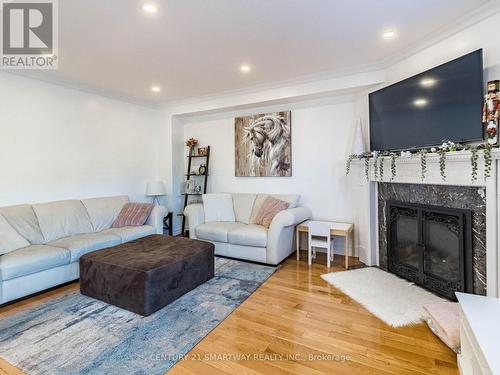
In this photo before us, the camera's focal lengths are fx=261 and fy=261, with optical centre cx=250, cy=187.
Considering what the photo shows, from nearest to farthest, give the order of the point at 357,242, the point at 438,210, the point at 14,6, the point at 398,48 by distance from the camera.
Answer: the point at 14,6 < the point at 438,210 < the point at 398,48 < the point at 357,242

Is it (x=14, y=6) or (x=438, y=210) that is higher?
(x=14, y=6)

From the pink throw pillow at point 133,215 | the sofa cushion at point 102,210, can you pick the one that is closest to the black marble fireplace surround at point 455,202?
the pink throw pillow at point 133,215

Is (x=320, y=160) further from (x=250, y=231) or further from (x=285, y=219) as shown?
(x=250, y=231)

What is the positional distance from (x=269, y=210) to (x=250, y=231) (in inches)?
18.9

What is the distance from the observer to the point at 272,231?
11.2 feet

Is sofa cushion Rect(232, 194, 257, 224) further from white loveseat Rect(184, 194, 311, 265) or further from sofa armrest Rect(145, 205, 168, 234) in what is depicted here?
A: sofa armrest Rect(145, 205, 168, 234)

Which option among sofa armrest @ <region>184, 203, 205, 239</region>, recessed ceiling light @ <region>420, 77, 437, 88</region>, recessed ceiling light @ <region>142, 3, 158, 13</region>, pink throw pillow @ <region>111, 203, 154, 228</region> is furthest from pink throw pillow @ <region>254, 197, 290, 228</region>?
recessed ceiling light @ <region>142, 3, 158, 13</region>

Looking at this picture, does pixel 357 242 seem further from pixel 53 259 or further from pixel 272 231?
pixel 53 259

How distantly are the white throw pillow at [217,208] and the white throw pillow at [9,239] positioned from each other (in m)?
2.26

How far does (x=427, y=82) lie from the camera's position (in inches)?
101

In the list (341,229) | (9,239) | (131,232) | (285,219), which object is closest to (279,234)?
(285,219)

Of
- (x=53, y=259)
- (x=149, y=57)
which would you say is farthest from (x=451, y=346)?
(x=149, y=57)

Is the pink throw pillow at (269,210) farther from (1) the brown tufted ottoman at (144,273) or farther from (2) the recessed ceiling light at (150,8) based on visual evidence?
(2) the recessed ceiling light at (150,8)

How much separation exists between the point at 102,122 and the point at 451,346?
4890 mm
